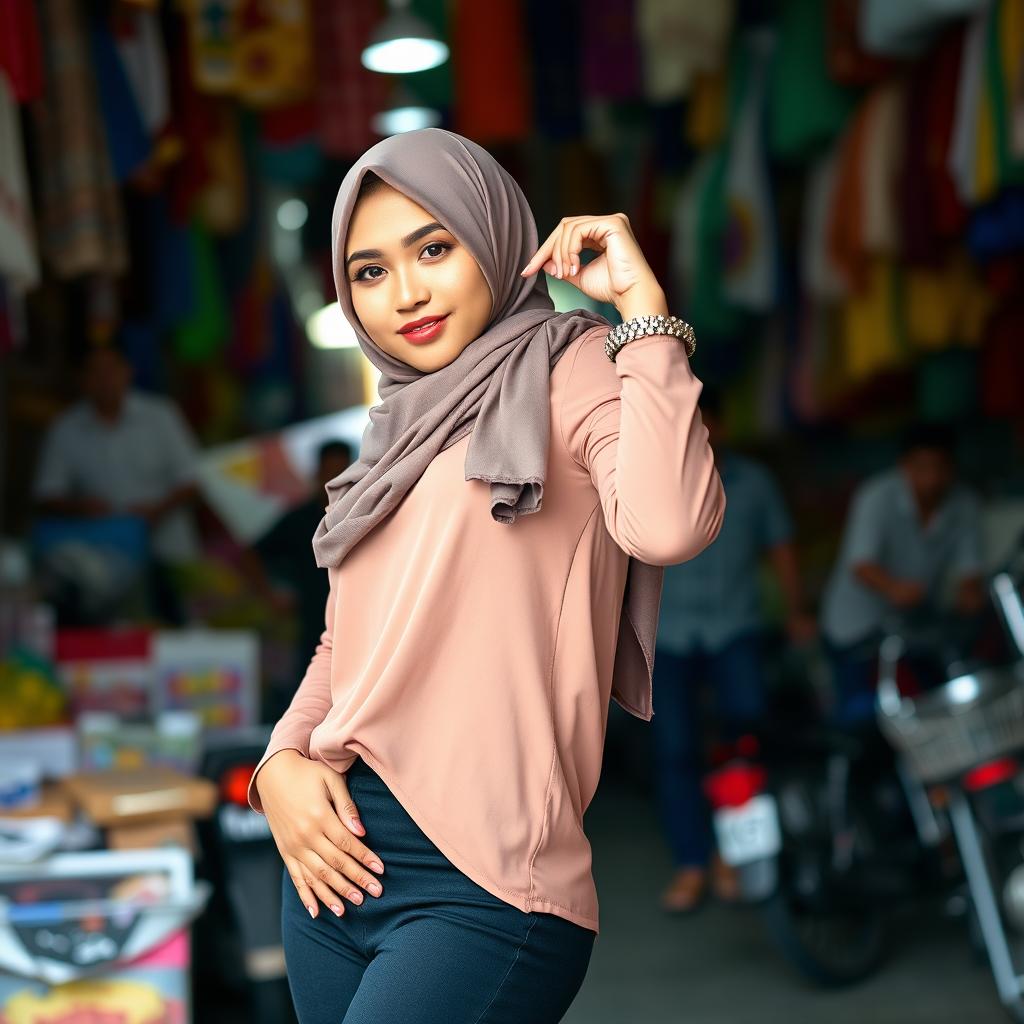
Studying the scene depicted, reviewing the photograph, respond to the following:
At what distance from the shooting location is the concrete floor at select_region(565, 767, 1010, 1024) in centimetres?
369

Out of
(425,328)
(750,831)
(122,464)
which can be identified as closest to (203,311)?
(122,464)

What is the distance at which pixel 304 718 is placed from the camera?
4.96 ft

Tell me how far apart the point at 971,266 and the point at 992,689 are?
207 cm

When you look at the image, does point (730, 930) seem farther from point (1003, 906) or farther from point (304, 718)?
point (304, 718)

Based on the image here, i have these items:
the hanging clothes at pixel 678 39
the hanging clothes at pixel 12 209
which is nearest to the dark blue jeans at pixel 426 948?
the hanging clothes at pixel 12 209

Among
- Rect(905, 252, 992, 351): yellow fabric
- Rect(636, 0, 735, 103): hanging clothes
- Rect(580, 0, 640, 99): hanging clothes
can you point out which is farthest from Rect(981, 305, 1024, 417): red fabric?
Rect(580, 0, 640, 99): hanging clothes

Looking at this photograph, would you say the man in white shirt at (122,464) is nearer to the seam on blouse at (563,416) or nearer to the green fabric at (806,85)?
the green fabric at (806,85)

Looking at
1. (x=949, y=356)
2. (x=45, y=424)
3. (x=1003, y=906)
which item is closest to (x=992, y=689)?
(x=1003, y=906)

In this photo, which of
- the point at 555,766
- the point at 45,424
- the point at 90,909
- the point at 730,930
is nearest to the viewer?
the point at 555,766

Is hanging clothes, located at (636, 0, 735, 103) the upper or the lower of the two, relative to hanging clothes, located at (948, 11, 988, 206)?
upper

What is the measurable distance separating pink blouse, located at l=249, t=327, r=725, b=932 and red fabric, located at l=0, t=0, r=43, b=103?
2.24 meters

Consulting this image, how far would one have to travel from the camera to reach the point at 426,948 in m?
1.29

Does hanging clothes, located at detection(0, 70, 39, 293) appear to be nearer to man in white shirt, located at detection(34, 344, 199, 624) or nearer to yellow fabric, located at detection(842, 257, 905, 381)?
man in white shirt, located at detection(34, 344, 199, 624)

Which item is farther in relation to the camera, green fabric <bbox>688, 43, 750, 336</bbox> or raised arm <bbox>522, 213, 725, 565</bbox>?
green fabric <bbox>688, 43, 750, 336</bbox>
